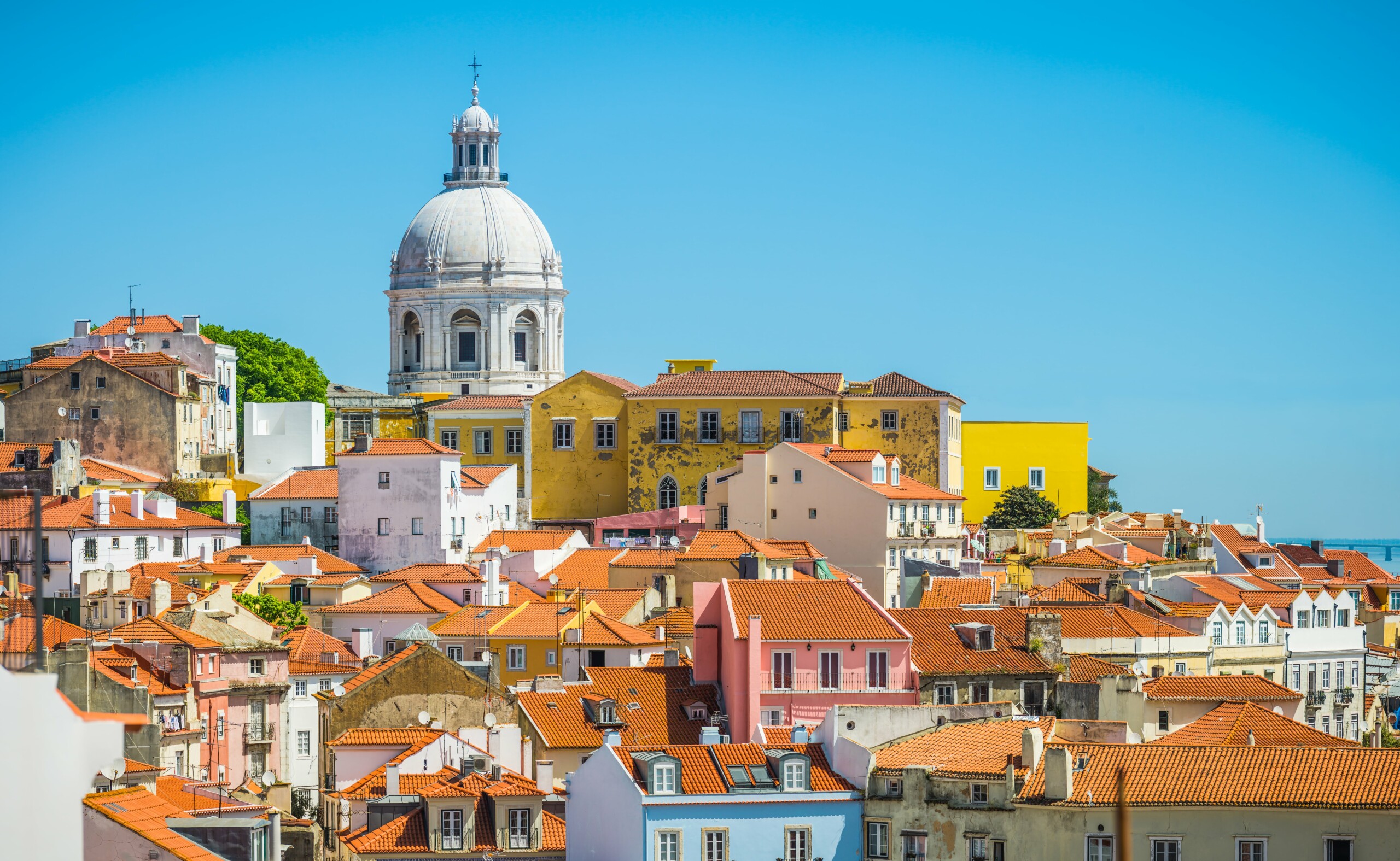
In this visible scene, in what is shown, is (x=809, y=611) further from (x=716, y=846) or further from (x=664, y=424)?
(x=664, y=424)

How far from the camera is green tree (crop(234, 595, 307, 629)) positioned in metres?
52.8

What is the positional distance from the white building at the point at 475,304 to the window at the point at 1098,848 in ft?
237

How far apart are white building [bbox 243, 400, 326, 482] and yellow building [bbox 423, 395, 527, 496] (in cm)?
452

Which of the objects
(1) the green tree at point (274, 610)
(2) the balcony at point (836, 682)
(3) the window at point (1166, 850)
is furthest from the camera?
(1) the green tree at point (274, 610)

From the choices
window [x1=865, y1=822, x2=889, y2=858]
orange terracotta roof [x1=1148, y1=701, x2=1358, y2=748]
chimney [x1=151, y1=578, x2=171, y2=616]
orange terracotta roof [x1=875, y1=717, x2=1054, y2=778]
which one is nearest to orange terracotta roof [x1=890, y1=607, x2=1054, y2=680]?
orange terracotta roof [x1=1148, y1=701, x2=1358, y2=748]

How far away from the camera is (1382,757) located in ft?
94.5

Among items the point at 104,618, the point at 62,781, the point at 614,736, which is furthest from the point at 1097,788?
the point at 104,618

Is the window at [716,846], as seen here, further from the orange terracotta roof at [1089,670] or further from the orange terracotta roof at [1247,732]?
the orange terracotta roof at [1089,670]

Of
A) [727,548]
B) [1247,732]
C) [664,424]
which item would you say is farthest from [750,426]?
[1247,732]

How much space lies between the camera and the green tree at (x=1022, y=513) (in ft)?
264

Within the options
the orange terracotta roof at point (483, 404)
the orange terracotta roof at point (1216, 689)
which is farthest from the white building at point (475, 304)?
the orange terracotta roof at point (1216, 689)

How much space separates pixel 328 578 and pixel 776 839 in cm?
3027

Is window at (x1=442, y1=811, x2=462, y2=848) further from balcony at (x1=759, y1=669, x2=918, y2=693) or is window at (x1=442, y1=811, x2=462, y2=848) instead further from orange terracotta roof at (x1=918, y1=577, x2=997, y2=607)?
orange terracotta roof at (x1=918, y1=577, x2=997, y2=607)

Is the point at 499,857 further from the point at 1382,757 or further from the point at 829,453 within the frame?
the point at 829,453
